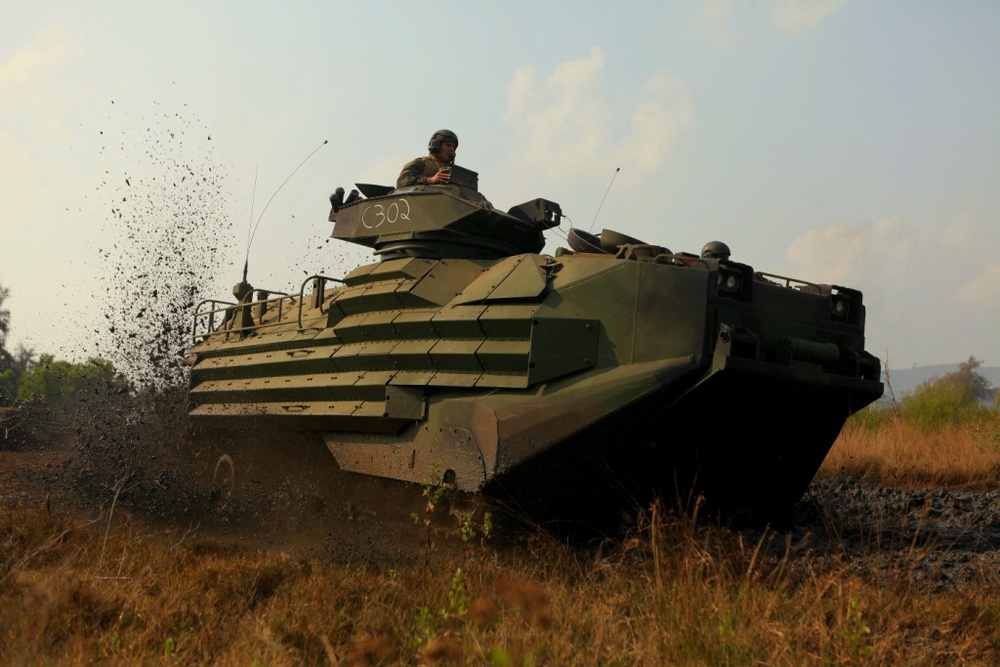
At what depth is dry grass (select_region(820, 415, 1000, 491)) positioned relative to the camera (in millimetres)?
13000

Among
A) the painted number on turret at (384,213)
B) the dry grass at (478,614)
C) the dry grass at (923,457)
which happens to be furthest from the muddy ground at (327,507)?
the painted number on turret at (384,213)

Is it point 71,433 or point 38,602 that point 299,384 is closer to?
point 38,602

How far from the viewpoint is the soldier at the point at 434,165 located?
969 cm

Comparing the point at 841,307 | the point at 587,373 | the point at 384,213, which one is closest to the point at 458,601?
the point at 587,373

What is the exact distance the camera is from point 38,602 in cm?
495

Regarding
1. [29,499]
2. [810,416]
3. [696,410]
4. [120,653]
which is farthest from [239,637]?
[29,499]

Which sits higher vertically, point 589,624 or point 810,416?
point 810,416

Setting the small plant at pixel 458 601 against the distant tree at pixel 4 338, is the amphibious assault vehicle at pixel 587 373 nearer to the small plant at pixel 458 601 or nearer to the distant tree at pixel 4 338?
the small plant at pixel 458 601

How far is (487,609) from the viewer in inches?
141

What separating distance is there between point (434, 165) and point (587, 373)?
3781 millimetres

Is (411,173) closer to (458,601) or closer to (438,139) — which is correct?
(438,139)

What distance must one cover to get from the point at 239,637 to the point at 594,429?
287 centimetres

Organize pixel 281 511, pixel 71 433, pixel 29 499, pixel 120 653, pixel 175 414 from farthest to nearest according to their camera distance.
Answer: pixel 71 433 → pixel 175 414 → pixel 29 499 → pixel 281 511 → pixel 120 653

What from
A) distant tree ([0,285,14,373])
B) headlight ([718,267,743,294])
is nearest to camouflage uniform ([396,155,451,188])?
headlight ([718,267,743,294])
